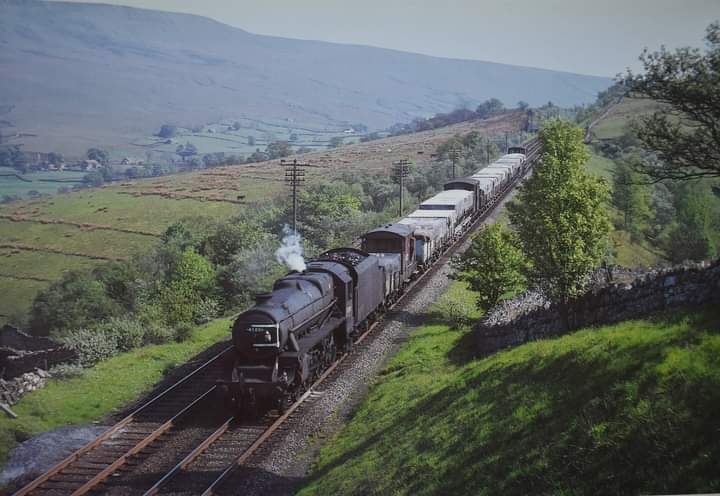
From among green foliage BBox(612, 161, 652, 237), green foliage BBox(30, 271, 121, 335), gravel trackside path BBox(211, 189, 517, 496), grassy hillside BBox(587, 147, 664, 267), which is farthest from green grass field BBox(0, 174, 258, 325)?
green foliage BBox(612, 161, 652, 237)

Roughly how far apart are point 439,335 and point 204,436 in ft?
38.2

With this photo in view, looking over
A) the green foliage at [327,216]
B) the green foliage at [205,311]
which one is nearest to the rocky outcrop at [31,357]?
the green foliage at [205,311]

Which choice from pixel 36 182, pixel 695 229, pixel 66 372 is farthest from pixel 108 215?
pixel 695 229

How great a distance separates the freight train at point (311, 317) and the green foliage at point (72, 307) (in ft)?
78.5

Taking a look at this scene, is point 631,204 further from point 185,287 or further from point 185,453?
point 185,453

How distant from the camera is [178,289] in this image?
135 ft

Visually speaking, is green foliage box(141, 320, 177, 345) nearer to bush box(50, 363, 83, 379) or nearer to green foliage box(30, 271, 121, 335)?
bush box(50, 363, 83, 379)

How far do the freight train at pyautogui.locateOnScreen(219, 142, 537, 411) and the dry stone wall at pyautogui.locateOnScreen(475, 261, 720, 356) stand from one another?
16.7ft

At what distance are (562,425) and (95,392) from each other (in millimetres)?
17950

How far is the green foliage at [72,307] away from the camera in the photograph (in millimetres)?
47219

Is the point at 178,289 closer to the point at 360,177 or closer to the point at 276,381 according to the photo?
the point at 276,381

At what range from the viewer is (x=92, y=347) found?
97.2ft

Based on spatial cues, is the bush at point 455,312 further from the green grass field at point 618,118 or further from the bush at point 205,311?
the green grass field at point 618,118

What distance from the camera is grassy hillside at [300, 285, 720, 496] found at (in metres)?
9.48
